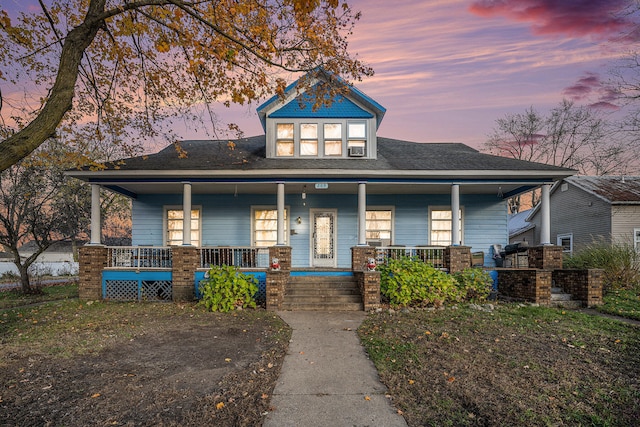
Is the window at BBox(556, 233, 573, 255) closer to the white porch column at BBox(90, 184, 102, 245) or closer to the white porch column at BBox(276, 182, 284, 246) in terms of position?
the white porch column at BBox(276, 182, 284, 246)

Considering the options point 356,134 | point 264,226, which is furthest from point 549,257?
point 264,226

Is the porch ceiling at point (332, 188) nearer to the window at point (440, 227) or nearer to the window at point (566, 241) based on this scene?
the window at point (440, 227)

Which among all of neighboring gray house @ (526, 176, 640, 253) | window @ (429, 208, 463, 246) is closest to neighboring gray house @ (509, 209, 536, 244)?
neighboring gray house @ (526, 176, 640, 253)

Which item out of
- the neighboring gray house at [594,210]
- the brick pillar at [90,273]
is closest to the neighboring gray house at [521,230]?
the neighboring gray house at [594,210]

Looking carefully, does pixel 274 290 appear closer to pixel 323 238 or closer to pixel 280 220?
pixel 280 220

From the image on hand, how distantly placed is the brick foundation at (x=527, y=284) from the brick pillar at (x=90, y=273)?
11845 millimetres

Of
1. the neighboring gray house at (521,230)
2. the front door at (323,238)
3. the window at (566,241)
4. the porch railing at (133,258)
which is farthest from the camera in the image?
the neighboring gray house at (521,230)

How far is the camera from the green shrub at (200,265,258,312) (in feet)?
28.4

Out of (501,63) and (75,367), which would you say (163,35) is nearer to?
(75,367)

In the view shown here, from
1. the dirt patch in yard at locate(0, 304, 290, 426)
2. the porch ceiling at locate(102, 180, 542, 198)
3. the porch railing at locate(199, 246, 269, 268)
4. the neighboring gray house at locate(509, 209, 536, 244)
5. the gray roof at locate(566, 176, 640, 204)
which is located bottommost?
the dirt patch in yard at locate(0, 304, 290, 426)

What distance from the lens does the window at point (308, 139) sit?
11.7 meters

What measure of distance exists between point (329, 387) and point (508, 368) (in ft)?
7.97

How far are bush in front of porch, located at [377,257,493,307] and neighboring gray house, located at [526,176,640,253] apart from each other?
7876 millimetres

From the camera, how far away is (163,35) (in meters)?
7.94
